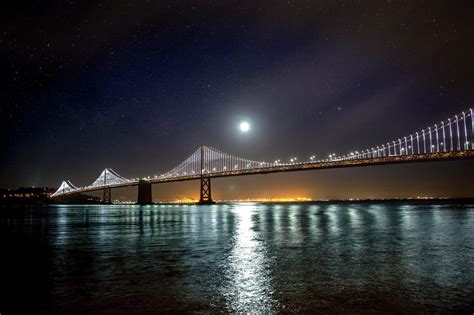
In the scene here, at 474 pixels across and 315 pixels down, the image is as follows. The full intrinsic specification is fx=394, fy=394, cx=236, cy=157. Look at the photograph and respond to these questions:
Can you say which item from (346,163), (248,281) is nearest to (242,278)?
(248,281)

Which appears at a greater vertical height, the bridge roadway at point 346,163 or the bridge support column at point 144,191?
the bridge roadway at point 346,163

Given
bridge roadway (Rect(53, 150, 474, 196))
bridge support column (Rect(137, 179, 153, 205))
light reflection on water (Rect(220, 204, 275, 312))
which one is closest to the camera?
light reflection on water (Rect(220, 204, 275, 312))

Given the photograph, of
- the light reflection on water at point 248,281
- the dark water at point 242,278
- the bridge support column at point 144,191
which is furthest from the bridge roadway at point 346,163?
the light reflection on water at point 248,281

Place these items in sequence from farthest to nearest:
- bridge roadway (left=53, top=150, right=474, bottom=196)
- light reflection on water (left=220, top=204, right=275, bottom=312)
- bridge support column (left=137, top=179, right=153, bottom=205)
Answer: bridge support column (left=137, top=179, right=153, bottom=205) < bridge roadway (left=53, top=150, right=474, bottom=196) < light reflection on water (left=220, top=204, right=275, bottom=312)

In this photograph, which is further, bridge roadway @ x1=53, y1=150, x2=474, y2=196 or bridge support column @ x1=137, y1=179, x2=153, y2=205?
bridge support column @ x1=137, y1=179, x2=153, y2=205

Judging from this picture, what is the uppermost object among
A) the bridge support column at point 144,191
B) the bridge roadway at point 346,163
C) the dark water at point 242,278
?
the bridge roadway at point 346,163

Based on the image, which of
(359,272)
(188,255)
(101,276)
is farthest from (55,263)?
(359,272)

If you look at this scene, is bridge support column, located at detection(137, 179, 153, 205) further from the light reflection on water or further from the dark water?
the light reflection on water

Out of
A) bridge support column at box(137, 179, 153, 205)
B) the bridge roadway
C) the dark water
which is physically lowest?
the dark water

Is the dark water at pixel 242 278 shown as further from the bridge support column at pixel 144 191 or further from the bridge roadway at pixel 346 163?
the bridge support column at pixel 144 191

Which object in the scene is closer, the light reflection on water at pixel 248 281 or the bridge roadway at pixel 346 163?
the light reflection on water at pixel 248 281

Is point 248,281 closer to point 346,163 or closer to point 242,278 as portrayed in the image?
point 242,278

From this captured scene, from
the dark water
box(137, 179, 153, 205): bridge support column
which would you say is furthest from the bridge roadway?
the dark water

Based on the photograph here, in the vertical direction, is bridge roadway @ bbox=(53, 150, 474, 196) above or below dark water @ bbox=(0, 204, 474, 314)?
above
